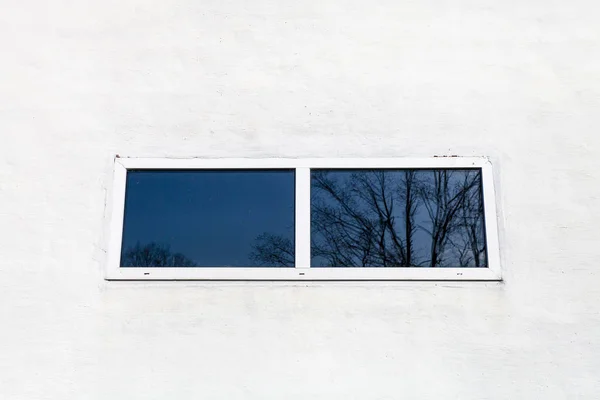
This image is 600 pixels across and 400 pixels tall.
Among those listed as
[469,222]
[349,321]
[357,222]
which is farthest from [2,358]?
[469,222]

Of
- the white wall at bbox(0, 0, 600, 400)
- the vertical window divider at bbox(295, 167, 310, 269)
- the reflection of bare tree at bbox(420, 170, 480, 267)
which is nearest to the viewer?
the white wall at bbox(0, 0, 600, 400)

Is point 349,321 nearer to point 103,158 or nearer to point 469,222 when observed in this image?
point 469,222

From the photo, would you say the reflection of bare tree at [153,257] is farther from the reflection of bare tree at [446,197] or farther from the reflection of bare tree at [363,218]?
the reflection of bare tree at [446,197]

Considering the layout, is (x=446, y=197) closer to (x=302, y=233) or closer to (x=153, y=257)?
(x=302, y=233)

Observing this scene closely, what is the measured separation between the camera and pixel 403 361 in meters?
2.72

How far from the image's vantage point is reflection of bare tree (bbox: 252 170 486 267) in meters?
2.88

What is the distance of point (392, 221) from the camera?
117 inches

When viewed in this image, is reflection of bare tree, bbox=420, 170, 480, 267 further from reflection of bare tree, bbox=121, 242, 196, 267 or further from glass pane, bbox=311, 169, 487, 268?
reflection of bare tree, bbox=121, 242, 196, 267

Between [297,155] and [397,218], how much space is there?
24.4 inches

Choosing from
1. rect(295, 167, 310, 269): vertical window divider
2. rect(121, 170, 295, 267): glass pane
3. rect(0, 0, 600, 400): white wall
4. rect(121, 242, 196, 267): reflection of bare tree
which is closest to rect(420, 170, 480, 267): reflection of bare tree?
rect(0, 0, 600, 400): white wall

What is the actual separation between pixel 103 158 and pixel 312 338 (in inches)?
56.5

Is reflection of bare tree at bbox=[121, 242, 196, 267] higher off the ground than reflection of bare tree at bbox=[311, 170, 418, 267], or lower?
lower

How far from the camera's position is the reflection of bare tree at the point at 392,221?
2.88 metres

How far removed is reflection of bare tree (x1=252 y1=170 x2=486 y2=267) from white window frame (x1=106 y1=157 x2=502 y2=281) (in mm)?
45
